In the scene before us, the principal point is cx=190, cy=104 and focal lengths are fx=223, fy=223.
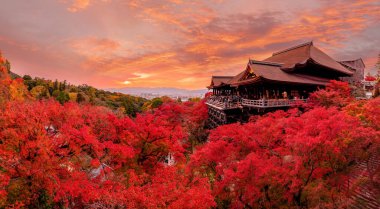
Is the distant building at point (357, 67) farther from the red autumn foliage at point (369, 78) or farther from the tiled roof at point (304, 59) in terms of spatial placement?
the tiled roof at point (304, 59)

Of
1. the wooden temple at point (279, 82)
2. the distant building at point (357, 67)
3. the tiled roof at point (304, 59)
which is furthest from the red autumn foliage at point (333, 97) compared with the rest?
the distant building at point (357, 67)

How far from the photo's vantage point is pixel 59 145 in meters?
16.8

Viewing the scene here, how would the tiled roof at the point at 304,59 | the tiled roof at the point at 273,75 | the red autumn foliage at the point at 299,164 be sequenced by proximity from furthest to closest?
A: the tiled roof at the point at 304,59 < the tiled roof at the point at 273,75 < the red autumn foliage at the point at 299,164

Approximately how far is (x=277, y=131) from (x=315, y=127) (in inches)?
165

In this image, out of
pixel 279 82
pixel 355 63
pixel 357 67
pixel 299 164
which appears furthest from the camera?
pixel 357 67

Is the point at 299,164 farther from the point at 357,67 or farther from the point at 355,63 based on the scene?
the point at 357,67

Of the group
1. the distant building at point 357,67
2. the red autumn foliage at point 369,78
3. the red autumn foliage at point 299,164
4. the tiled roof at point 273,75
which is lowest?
the red autumn foliage at point 299,164

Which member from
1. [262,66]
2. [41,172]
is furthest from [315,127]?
[262,66]

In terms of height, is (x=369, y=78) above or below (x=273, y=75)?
above

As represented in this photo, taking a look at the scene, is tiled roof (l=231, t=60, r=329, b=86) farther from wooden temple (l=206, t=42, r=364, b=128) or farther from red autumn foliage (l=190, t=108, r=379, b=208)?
red autumn foliage (l=190, t=108, r=379, b=208)

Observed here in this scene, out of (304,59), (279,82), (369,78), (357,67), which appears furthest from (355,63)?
(279,82)

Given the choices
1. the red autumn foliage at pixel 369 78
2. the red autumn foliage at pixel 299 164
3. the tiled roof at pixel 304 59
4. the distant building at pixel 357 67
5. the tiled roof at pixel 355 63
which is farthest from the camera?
the tiled roof at pixel 355 63

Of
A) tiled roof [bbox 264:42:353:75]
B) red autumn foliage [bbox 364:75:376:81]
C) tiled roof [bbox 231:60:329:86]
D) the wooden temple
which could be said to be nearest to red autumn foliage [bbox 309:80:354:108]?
the wooden temple

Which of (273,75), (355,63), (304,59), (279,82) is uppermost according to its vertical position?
(355,63)
